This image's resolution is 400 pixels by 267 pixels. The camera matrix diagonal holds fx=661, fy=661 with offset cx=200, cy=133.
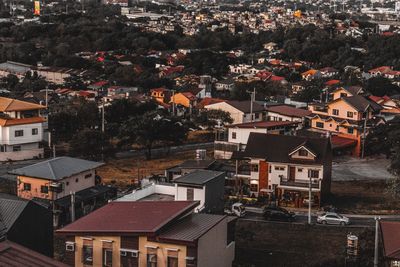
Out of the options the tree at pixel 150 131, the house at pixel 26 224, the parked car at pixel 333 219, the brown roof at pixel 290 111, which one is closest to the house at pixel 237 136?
the tree at pixel 150 131

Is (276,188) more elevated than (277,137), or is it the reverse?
(277,137)

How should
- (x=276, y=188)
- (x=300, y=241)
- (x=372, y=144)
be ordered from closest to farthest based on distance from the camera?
(x=300, y=241)
(x=276, y=188)
(x=372, y=144)

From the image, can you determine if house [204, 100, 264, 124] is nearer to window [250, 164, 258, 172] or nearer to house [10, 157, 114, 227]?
window [250, 164, 258, 172]

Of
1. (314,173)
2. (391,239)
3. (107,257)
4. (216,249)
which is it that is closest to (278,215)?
(314,173)

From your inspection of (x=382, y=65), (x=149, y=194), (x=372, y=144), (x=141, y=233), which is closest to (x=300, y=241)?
(x=149, y=194)

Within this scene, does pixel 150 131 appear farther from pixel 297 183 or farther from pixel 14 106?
pixel 297 183

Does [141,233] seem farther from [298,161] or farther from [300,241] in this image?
[298,161]
